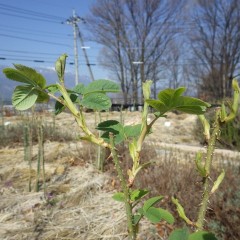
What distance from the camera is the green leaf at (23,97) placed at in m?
0.48

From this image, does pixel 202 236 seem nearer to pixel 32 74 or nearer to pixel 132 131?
pixel 132 131

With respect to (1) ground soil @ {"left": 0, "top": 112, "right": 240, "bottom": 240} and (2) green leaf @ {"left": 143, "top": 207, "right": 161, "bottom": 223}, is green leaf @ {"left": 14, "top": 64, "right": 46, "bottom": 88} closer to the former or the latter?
(2) green leaf @ {"left": 143, "top": 207, "right": 161, "bottom": 223}

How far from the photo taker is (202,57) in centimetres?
2867

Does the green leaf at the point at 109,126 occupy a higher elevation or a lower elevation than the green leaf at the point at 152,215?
higher

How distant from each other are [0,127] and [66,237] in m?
4.84

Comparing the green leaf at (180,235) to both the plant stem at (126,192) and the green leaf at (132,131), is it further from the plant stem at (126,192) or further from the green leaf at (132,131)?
the green leaf at (132,131)

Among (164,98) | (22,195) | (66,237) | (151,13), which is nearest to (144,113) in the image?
(164,98)

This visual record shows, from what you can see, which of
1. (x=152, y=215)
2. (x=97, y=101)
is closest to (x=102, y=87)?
(x=97, y=101)

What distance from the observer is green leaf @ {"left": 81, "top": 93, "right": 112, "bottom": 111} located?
0.55 metres

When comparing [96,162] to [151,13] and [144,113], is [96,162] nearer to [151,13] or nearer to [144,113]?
[144,113]

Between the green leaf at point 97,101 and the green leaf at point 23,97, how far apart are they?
0.31 feet

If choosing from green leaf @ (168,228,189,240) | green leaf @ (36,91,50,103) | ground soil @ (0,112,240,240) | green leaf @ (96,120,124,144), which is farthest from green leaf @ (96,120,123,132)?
ground soil @ (0,112,240,240)

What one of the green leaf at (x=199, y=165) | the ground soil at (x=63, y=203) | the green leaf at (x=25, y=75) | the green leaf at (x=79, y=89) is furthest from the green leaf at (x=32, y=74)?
the ground soil at (x=63, y=203)

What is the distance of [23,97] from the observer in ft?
1.60
